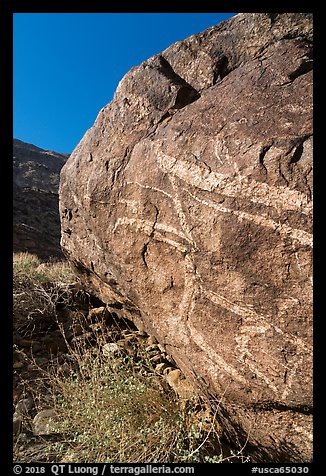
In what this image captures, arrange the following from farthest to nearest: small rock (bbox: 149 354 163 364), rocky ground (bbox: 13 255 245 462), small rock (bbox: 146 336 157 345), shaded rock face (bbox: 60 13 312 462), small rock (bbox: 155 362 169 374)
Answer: small rock (bbox: 146 336 157 345) → small rock (bbox: 149 354 163 364) → small rock (bbox: 155 362 169 374) → rocky ground (bbox: 13 255 245 462) → shaded rock face (bbox: 60 13 312 462)

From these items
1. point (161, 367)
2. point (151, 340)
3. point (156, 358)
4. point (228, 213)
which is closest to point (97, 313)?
point (151, 340)

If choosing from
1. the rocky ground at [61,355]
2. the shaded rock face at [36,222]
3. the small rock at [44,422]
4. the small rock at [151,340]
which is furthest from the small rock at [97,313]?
the shaded rock face at [36,222]

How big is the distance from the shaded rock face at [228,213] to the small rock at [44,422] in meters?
0.83

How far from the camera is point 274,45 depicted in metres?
2.18

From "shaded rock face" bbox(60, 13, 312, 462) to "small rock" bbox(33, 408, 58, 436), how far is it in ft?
2.71

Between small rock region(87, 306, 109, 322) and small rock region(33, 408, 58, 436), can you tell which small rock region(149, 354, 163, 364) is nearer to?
small rock region(33, 408, 58, 436)

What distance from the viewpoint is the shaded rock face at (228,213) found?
1792 millimetres

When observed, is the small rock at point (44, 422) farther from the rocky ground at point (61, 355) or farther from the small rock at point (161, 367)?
the small rock at point (161, 367)

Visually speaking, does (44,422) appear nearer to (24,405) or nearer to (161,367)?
(24,405)

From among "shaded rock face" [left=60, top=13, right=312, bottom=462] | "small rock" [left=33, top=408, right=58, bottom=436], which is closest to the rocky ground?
"small rock" [left=33, top=408, right=58, bottom=436]

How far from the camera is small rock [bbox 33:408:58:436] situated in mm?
2331

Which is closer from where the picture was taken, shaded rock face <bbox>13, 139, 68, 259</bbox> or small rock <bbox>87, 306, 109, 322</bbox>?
small rock <bbox>87, 306, 109, 322</bbox>

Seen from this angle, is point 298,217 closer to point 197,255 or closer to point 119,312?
point 197,255
